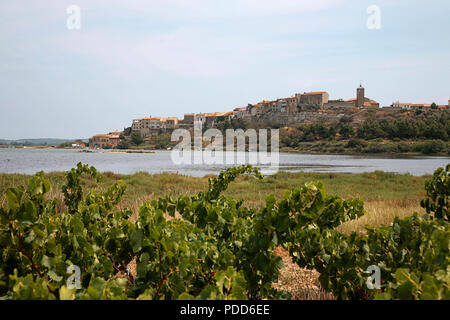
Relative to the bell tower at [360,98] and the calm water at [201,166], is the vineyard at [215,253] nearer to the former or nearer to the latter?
the calm water at [201,166]

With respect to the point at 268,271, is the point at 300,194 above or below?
above

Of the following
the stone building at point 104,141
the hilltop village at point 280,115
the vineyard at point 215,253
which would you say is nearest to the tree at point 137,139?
the hilltop village at point 280,115

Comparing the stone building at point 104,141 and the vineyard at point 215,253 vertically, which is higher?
→ the stone building at point 104,141

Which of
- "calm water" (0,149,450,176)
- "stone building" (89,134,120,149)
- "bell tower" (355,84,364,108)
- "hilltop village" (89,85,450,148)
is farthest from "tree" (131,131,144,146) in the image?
"bell tower" (355,84,364,108)

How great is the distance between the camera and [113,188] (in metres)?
3.63

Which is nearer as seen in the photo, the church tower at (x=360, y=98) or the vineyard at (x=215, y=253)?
the vineyard at (x=215, y=253)

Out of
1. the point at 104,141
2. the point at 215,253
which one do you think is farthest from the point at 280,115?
the point at 215,253

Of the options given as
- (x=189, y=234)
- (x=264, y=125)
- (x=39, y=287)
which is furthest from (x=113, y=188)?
(x=264, y=125)

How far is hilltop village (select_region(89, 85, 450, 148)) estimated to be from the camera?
105188mm

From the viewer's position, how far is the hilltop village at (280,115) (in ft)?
345

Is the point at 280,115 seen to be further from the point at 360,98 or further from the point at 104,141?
the point at 104,141
